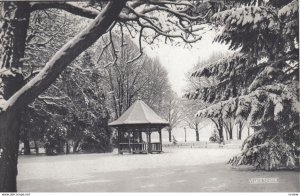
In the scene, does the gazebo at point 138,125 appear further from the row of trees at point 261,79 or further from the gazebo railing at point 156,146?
the row of trees at point 261,79

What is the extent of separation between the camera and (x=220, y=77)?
38.2 feet

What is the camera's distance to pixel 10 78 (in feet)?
26.2

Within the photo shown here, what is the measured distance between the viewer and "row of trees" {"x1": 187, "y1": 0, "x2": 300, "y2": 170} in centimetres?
903

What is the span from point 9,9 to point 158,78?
18.5 feet

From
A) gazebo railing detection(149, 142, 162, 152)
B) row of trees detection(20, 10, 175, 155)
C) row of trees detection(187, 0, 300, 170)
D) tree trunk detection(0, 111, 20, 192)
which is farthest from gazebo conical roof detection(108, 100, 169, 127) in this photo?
tree trunk detection(0, 111, 20, 192)

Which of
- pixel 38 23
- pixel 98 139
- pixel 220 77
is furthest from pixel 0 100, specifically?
pixel 98 139

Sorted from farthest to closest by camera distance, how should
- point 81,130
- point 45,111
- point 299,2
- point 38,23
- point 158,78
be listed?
1. point 81,130
2. point 45,111
3. point 158,78
4. point 38,23
5. point 299,2

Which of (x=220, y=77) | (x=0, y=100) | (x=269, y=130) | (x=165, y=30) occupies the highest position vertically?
(x=165, y=30)

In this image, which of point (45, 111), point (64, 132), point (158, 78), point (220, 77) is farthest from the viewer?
point (64, 132)

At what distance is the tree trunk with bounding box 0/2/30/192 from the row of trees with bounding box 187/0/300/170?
14.5ft

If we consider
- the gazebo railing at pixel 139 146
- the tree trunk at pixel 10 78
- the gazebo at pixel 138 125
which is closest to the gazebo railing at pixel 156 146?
the gazebo at pixel 138 125

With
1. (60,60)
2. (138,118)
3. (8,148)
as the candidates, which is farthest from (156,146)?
(60,60)

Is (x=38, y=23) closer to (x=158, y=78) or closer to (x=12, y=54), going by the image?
(x=12, y=54)

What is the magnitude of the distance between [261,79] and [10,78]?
20.4 ft
